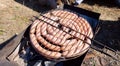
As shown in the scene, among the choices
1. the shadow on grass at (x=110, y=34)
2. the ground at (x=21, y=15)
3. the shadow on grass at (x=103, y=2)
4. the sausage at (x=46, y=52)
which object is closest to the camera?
the sausage at (x=46, y=52)

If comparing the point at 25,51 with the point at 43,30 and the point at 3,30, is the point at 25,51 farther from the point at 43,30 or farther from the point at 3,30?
the point at 3,30

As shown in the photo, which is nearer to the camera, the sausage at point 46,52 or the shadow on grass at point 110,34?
the sausage at point 46,52

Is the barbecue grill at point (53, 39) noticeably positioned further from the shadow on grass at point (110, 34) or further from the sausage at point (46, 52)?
the shadow on grass at point (110, 34)

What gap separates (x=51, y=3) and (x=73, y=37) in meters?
3.69

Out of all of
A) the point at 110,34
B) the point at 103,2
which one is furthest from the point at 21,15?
the point at 103,2

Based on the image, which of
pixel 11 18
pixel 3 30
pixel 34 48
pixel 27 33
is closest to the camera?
pixel 34 48

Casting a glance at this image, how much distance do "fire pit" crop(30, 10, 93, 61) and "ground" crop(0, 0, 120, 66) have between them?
231cm

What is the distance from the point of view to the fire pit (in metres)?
4.42

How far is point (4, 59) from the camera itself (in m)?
4.30

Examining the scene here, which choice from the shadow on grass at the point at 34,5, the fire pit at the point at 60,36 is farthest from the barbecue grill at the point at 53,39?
the shadow on grass at the point at 34,5

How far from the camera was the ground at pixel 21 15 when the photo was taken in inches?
284

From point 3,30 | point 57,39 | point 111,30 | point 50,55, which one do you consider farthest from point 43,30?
point 111,30

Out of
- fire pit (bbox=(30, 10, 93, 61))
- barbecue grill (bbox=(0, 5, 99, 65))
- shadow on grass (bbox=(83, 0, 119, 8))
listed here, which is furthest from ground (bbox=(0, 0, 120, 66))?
fire pit (bbox=(30, 10, 93, 61))

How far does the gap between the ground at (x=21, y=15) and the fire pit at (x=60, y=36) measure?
7.57 feet
